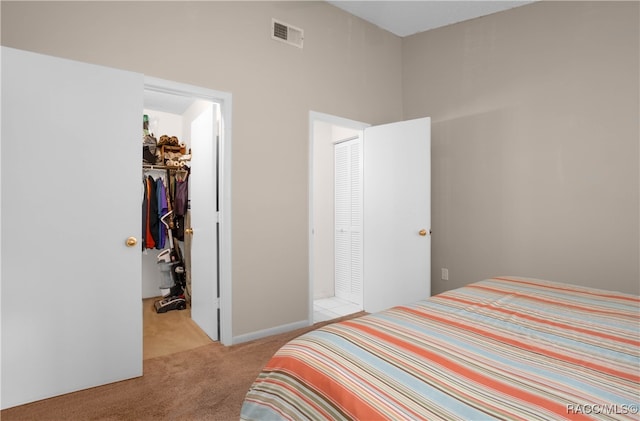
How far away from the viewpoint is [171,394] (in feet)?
6.43

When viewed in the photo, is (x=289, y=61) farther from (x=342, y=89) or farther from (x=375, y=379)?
(x=375, y=379)

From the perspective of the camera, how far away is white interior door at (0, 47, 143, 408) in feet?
5.91

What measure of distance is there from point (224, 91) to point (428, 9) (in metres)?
2.10

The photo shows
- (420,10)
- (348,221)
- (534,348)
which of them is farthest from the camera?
(348,221)

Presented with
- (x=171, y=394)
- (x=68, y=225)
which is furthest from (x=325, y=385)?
(x=68, y=225)

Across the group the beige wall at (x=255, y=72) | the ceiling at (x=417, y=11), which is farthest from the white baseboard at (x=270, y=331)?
the ceiling at (x=417, y=11)

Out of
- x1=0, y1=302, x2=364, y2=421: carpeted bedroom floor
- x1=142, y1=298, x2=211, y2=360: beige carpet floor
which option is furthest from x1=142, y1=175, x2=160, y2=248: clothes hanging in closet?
x1=0, y1=302, x2=364, y2=421: carpeted bedroom floor

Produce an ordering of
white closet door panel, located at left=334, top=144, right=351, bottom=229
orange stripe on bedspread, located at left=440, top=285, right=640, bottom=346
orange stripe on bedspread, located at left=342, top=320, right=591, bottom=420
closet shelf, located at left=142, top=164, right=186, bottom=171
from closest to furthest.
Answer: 1. orange stripe on bedspread, located at left=342, top=320, right=591, bottom=420
2. orange stripe on bedspread, located at left=440, top=285, right=640, bottom=346
3. closet shelf, located at left=142, top=164, right=186, bottom=171
4. white closet door panel, located at left=334, top=144, right=351, bottom=229

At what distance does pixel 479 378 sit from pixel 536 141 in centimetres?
268

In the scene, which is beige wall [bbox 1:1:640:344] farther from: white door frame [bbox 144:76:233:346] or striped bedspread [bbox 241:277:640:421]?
striped bedspread [bbox 241:277:640:421]

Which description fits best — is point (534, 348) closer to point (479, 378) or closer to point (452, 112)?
point (479, 378)

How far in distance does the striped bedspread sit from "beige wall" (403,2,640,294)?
141 centimetres

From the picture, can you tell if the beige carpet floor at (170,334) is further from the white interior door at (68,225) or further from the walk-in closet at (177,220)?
the white interior door at (68,225)

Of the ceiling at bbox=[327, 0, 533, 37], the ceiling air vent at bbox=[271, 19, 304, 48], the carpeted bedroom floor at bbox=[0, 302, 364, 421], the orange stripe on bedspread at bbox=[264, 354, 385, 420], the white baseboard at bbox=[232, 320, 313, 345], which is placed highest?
the ceiling at bbox=[327, 0, 533, 37]
